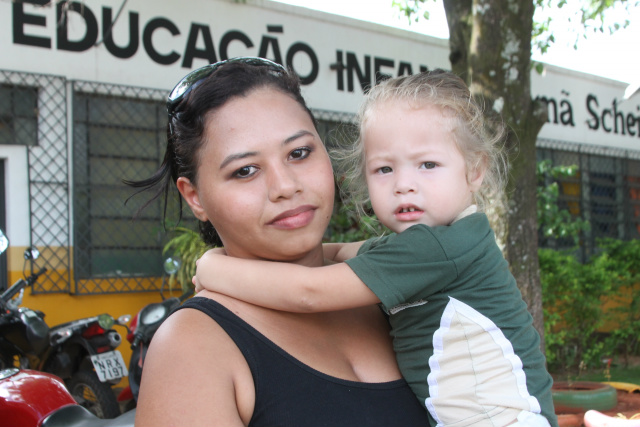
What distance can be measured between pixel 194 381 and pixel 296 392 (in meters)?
0.22

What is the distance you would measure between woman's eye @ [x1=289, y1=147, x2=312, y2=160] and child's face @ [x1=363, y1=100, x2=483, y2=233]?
0.31 m

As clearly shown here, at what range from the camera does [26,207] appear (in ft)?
20.6

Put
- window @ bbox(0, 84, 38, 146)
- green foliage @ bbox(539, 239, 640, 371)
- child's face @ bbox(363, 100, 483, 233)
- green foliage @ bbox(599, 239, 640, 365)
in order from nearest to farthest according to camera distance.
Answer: child's face @ bbox(363, 100, 483, 233) → window @ bbox(0, 84, 38, 146) → green foliage @ bbox(539, 239, 640, 371) → green foliage @ bbox(599, 239, 640, 365)

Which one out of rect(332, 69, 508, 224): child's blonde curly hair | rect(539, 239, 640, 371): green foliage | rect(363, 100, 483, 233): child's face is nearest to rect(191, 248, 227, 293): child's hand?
rect(363, 100, 483, 233): child's face

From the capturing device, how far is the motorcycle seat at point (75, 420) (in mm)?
1992

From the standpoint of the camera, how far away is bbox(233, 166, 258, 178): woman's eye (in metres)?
1.48

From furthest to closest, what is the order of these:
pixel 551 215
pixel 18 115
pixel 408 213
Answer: pixel 551 215, pixel 18 115, pixel 408 213

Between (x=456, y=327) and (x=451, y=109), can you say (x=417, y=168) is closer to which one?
(x=451, y=109)

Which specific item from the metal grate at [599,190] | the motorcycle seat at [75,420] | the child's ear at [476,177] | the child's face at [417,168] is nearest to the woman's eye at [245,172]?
the child's face at [417,168]

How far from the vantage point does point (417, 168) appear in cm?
177

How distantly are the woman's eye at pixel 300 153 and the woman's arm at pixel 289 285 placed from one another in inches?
9.8

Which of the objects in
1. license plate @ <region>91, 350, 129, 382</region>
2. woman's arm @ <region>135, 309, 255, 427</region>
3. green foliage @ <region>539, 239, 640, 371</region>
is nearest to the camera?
woman's arm @ <region>135, 309, 255, 427</region>

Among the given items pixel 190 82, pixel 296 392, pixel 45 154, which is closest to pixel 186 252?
pixel 45 154

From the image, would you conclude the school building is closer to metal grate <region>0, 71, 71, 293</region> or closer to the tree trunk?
metal grate <region>0, 71, 71, 293</region>
